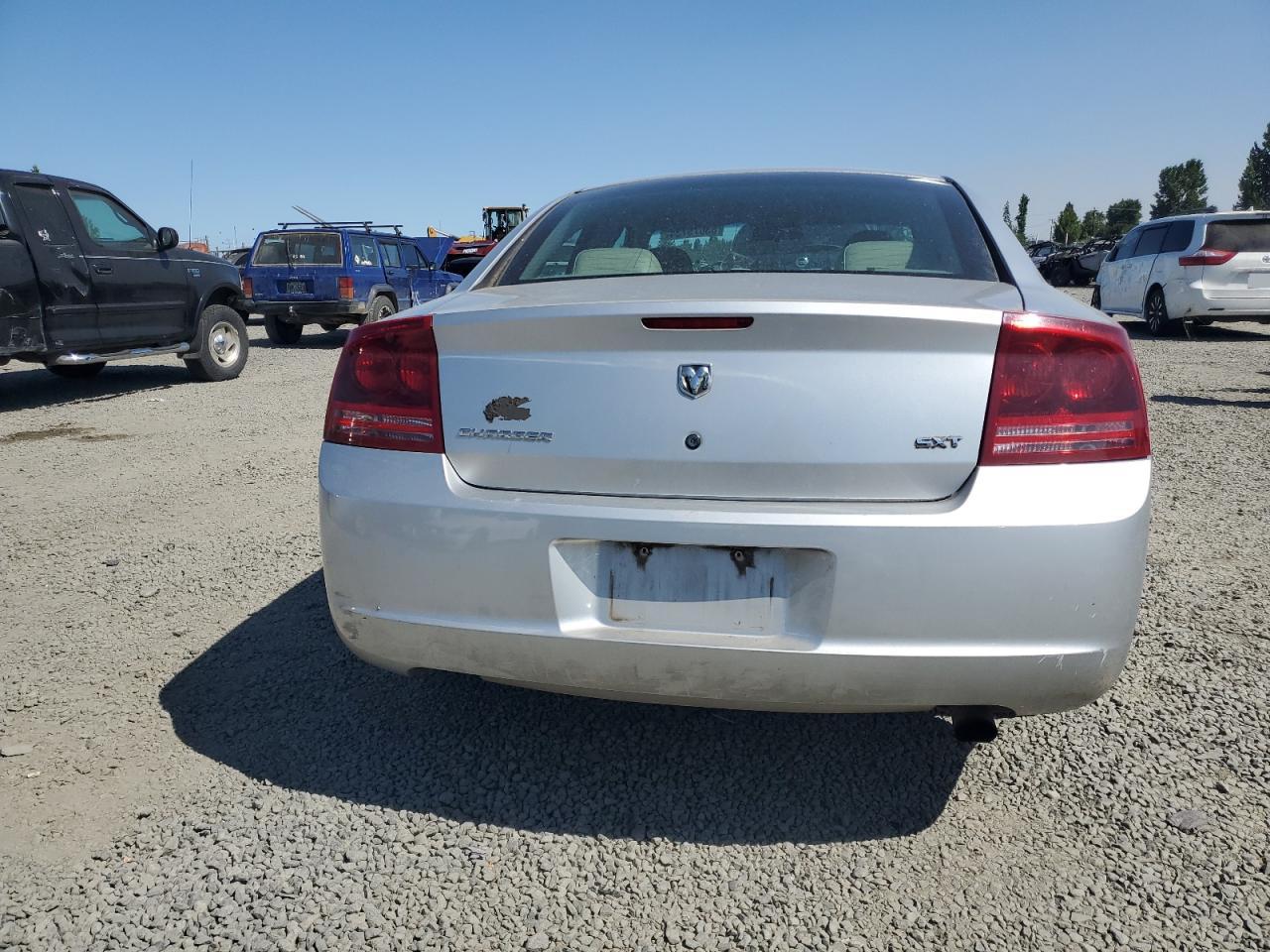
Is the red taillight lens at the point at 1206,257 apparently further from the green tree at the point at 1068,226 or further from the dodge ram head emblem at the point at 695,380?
the green tree at the point at 1068,226

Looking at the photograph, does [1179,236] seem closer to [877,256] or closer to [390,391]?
[877,256]

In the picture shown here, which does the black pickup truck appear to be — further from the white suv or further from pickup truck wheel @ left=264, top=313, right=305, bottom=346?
the white suv

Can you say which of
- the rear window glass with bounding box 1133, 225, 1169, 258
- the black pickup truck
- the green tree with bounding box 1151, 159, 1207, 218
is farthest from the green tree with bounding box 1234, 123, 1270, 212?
the black pickup truck

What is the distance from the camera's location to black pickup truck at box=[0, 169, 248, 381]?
7957mm

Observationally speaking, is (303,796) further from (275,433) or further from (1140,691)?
(275,433)

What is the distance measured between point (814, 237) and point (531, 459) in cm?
123

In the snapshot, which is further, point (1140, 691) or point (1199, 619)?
point (1199, 619)

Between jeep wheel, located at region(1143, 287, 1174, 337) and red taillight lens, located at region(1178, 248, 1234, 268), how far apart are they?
0.73 metres

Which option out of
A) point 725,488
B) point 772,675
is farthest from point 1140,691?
point 725,488

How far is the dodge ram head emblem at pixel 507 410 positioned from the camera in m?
2.06

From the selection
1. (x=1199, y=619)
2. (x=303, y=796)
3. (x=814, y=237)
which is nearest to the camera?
(x=303, y=796)

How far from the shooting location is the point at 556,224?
3.04 m

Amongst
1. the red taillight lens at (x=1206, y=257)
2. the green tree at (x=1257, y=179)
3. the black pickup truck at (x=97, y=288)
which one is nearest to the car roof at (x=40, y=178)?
the black pickup truck at (x=97, y=288)

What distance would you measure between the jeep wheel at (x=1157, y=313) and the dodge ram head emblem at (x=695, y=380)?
13.5m
